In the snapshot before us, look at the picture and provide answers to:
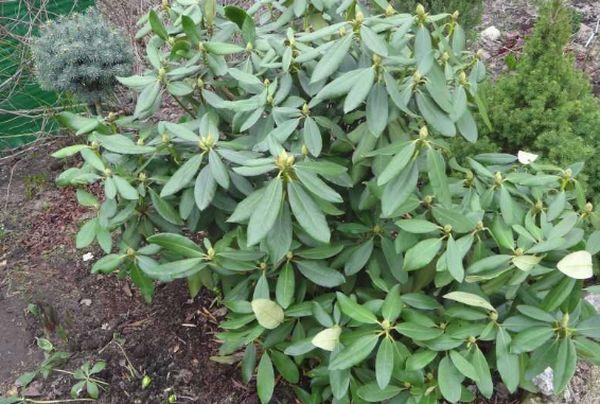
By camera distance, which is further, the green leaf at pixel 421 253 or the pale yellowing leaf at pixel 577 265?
the green leaf at pixel 421 253

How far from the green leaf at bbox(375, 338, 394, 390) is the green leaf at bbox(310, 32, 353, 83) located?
2.70 feet

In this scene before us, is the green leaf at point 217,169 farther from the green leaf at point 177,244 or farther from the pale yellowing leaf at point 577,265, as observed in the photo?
the pale yellowing leaf at point 577,265

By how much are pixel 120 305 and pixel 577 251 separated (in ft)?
6.89

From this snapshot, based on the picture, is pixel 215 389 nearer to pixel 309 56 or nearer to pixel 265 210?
pixel 265 210

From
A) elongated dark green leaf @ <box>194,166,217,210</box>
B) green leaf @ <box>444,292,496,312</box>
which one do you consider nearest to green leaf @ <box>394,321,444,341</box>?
green leaf @ <box>444,292,496,312</box>

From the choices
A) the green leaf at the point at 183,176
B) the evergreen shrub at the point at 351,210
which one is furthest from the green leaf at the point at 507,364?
the green leaf at the point at 183,176

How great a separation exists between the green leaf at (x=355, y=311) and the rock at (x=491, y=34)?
3653 mm

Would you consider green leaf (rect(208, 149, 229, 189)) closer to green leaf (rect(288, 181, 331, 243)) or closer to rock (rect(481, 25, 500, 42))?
green leaf (rect(288, 181, 331, 243))

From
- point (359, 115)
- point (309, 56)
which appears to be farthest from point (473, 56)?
point (309, 56)

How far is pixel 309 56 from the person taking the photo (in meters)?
1.76

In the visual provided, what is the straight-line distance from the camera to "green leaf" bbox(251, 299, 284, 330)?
6.05ft

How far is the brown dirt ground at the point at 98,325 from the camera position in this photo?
2.47 meters

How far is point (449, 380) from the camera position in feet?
5.70

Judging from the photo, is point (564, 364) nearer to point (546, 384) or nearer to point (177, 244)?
point (546, 384)
